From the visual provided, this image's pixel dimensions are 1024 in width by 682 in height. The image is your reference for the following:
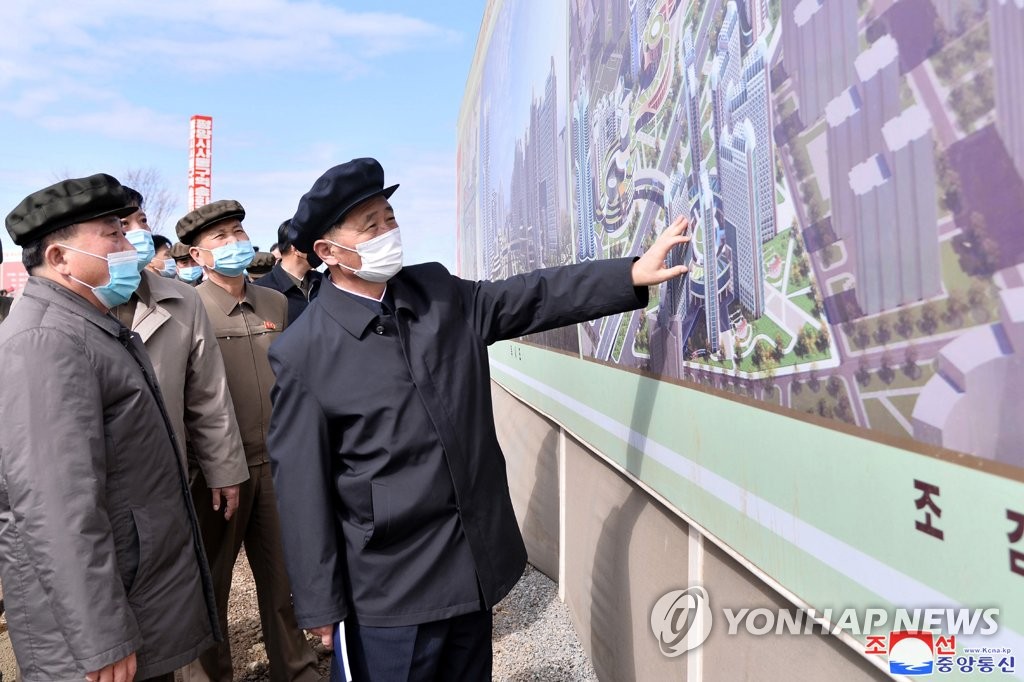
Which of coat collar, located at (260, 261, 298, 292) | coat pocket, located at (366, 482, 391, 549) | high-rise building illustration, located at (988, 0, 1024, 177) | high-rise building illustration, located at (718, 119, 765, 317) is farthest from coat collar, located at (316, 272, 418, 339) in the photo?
coat collar, located at (260, 261, 298, 292)

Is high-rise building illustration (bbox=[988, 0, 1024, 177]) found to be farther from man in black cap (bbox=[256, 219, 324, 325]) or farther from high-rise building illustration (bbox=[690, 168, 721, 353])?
man in black cap (bbox=[256, 219, 324, 325])

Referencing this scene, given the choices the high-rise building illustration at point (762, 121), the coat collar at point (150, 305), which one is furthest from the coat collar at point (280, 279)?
the high-rise building illustration at point (762, 121)

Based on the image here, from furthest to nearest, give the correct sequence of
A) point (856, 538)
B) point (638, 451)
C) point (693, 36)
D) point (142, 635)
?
point (638, 451) < point (142, 635) < point (693, 36) < point (856, 538)

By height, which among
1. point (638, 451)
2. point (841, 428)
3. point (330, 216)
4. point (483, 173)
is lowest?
point (638, 451)

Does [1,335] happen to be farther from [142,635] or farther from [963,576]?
[963,576]

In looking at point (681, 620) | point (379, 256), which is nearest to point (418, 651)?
point (681, 620)

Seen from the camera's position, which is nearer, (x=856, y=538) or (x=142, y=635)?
(x=856, y=538)

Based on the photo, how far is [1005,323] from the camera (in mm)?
789

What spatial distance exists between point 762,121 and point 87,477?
155cm

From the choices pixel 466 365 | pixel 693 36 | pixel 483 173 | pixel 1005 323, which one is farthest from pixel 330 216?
pixel 483 173

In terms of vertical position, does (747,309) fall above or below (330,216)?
below

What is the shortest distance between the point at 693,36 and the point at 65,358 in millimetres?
1540

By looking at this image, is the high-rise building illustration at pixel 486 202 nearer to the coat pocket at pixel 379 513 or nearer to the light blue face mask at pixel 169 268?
the light blue face mask at pixel 169 268

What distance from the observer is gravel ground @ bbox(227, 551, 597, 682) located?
3025mm
